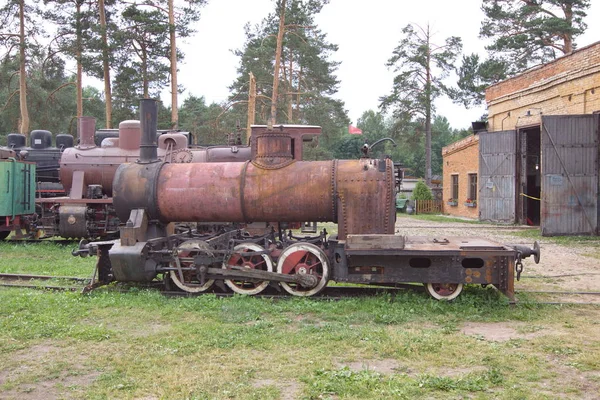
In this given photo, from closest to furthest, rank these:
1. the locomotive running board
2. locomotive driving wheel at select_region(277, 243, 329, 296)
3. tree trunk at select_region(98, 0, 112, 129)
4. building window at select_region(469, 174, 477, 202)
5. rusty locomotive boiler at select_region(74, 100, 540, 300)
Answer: the locomotive running board → rusty locomotive boiler at select_region(74, 100, 540, 300) → locomotive driving wheel at select_region(277, 243, 329, 296) → tree trunk at select_region(98, 0, 112, 129) → building window at select_region(469, 174, 477, 202)

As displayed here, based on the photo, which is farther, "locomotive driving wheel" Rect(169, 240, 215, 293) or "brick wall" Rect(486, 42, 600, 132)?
"brick wall" Rect(486, 42, 600, 132)

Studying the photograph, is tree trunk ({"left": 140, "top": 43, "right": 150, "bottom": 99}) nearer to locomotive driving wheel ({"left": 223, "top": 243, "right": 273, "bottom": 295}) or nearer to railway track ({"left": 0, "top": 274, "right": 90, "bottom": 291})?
railway track ({"left": 0, "top": 274, "right": 90, "bottom": 291})

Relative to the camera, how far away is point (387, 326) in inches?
255

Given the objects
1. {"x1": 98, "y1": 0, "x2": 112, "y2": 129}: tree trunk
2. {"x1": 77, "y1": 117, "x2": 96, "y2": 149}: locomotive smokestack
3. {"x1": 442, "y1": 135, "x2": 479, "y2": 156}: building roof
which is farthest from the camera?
{"x1": 442, "y1": 135, "x2": 479, "y2": 156}: building roof

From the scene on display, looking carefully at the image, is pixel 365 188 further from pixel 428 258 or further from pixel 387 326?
pixel 387 326

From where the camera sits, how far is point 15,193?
15773 mm

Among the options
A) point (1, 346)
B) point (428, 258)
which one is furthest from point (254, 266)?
point (1, 346)

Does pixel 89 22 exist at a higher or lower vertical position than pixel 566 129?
higher

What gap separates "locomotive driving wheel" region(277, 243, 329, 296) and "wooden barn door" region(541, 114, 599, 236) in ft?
42.0

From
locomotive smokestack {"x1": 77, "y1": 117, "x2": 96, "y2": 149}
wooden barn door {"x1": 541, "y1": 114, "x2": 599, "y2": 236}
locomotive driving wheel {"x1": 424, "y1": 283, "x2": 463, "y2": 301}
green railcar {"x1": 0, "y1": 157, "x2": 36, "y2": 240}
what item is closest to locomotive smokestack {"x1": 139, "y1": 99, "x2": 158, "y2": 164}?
locomotive driving wheel {"x1": 424, "y1": 283, "x2": 463, "y2": 301}

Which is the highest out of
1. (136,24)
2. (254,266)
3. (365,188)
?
(136,24)

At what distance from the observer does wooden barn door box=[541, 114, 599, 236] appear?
1792 centimetres

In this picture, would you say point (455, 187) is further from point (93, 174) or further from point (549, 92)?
point (93, 174)

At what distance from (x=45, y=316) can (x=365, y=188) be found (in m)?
4.60
